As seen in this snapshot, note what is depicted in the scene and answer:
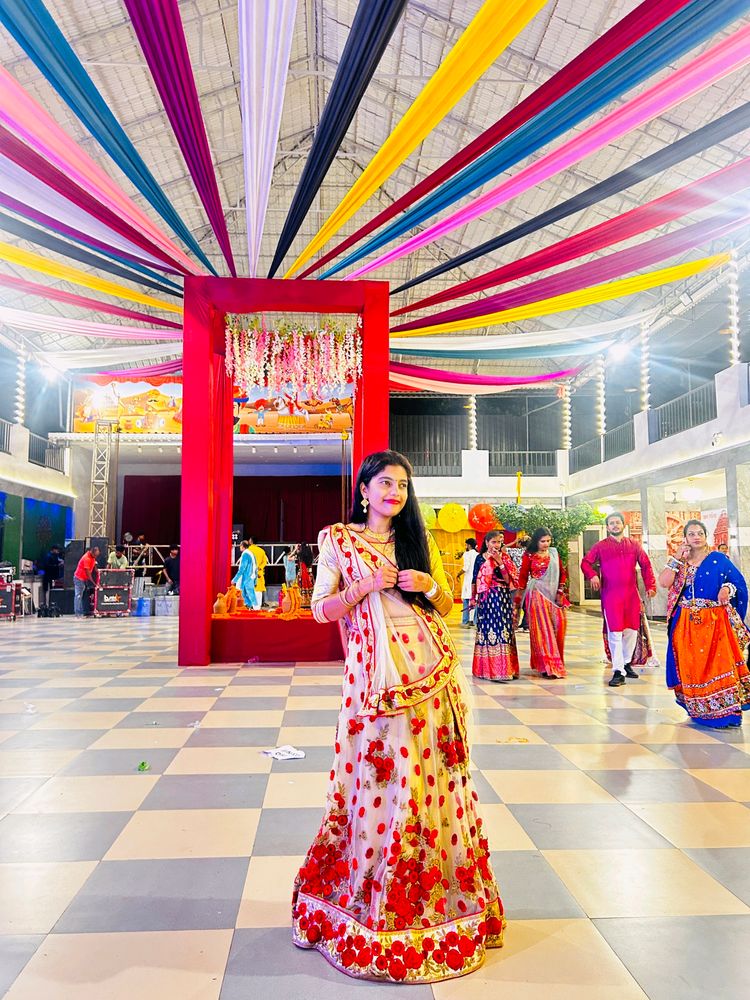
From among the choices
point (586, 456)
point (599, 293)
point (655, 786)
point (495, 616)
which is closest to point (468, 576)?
point (495, 616)

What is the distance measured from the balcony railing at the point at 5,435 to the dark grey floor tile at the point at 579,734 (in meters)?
13.3

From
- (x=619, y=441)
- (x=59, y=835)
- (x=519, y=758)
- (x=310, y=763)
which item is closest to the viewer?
(x=59, y=835)

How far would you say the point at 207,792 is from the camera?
2.93 m

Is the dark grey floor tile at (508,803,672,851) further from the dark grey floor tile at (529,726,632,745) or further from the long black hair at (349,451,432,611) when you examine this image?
the long black hair at (349,451,432,611)

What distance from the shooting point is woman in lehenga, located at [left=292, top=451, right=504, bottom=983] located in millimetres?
1669

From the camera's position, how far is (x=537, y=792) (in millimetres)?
2979

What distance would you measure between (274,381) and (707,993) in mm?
6028

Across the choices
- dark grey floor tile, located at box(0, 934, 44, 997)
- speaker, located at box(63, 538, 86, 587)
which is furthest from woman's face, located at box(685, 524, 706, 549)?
speaker, located at box(63, 538, 86, 587)

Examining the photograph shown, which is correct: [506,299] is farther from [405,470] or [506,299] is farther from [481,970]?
[481,970]

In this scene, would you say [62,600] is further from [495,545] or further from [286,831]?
[286,831]

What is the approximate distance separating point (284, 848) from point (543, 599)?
4.06m

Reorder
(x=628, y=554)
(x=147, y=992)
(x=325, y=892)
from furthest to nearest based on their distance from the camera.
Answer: (x=628, y=554), (x=325, y=892), (x=147, y=992)

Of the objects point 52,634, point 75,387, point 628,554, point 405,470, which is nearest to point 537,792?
point 405,470

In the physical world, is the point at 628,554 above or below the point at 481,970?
above
